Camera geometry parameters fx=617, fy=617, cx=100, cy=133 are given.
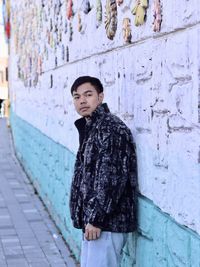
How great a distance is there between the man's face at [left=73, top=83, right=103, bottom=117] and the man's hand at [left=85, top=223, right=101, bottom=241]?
643mm

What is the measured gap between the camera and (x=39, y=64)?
8.66 meters

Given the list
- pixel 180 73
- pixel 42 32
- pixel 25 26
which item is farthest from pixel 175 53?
pixel 25 26

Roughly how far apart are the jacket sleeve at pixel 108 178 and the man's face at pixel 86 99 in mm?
257

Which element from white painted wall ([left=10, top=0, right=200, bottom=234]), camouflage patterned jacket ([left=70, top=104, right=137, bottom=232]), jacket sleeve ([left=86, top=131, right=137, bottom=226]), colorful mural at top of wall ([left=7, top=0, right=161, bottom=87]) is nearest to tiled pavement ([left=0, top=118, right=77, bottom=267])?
colorful mural at top of wall ([left=7, top=0, right=161, bottom=87])

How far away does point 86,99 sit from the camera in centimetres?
356

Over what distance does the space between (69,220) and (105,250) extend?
2.51m

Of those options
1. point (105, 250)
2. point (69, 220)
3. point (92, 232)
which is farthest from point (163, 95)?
point (69, 220)

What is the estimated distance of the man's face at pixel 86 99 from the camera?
3551 mm

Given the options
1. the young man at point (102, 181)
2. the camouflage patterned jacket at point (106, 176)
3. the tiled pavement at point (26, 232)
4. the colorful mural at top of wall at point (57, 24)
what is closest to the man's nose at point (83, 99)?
the young man at point (102, 181)

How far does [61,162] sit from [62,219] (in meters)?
0.60

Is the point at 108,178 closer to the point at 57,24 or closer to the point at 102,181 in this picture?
the point at 102,181

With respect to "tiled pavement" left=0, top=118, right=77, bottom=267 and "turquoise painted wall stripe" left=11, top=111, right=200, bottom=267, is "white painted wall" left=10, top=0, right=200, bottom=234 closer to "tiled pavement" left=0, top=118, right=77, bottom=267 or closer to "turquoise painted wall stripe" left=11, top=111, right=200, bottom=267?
"turquoise painted wall stripe" left=11, top=111, right=200, bottom=267

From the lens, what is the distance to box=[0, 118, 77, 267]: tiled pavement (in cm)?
559

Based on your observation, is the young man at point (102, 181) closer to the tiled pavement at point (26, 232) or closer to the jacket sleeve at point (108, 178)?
the jacket sleeve at point (108, 178)
